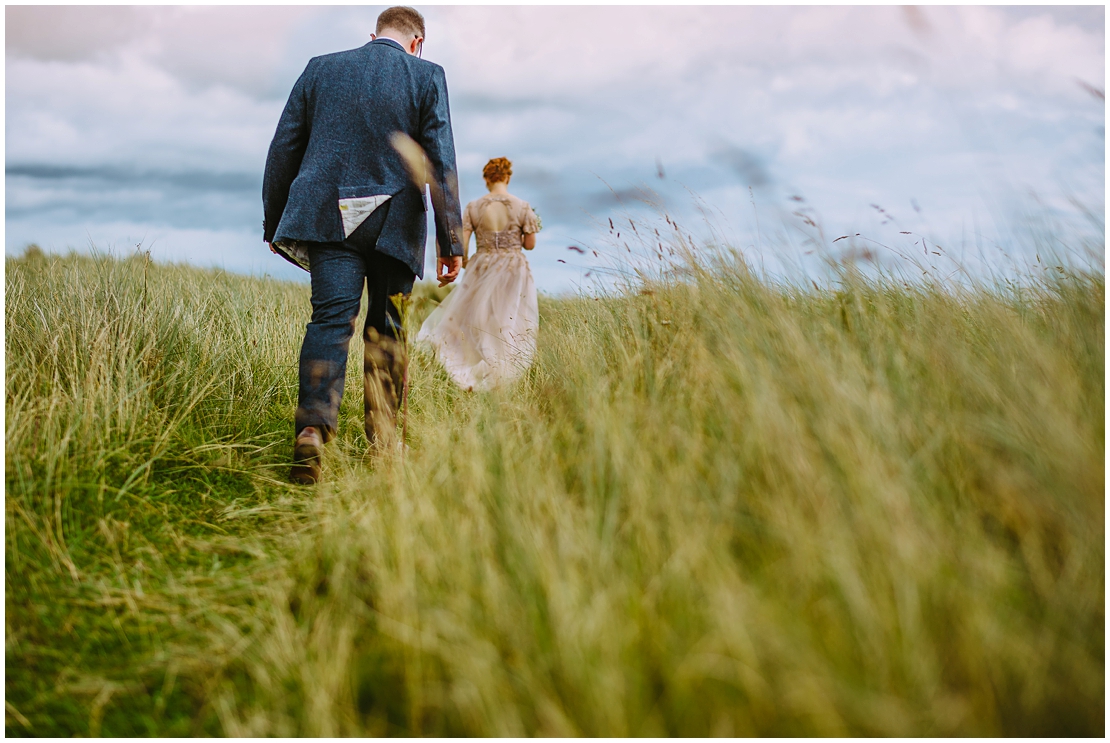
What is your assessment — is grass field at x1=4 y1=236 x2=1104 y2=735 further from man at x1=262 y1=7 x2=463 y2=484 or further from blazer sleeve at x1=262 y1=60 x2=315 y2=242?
blazer sleeve at x1=262 y1=60 x2=315 y2=242

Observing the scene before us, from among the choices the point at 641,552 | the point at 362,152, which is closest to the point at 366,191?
the point at 362,152

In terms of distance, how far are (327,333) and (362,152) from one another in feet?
2.81

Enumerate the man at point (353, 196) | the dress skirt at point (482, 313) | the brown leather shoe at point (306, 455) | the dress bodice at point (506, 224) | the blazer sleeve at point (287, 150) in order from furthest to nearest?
the dress bodice at point (506, 224), the dress skirt at point (482, 313), the blazer sleeve at point (287, 150), the man at point (353, 196), the brown leather shoe at point (306, 455)

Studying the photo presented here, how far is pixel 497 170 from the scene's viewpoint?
21.5ft

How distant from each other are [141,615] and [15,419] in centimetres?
108

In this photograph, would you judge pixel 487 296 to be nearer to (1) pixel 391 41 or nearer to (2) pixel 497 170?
(2) pixel 497 170

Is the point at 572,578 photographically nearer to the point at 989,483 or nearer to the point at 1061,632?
the point at 1061,632

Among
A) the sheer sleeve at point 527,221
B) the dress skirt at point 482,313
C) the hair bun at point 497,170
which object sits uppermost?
the hair bun at point 497,170

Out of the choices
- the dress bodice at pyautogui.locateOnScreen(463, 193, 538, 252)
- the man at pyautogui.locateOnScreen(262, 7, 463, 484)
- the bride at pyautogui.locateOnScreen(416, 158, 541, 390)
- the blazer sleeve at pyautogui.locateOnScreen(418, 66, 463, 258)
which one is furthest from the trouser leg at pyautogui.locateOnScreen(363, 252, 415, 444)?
the dress bodice at pyautogui.locateOnScreen(463, 193, 538, 252)

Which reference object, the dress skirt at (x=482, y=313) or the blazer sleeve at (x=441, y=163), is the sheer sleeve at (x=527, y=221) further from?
the blazer sleeve at (x=441, y=163)

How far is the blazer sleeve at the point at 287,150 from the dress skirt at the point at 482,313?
280cm

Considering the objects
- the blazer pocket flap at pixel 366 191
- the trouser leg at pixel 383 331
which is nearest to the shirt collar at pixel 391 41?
the blazer pocket flap at pixel 366 191

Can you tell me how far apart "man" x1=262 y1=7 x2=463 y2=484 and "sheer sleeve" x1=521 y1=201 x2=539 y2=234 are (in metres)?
3.44

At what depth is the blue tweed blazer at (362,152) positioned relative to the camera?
2879mm
